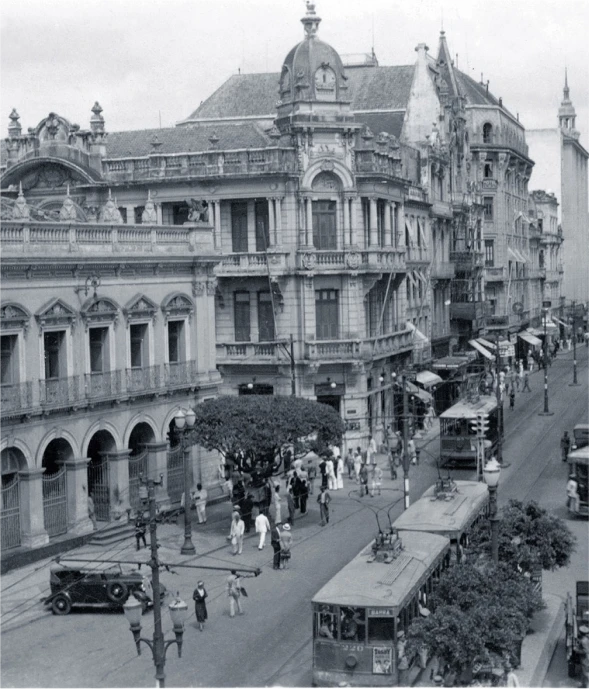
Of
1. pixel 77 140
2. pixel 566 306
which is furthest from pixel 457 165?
pixel 566 306

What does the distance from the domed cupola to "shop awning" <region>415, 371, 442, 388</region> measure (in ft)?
45.6

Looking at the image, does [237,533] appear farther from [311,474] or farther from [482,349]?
[482,349]

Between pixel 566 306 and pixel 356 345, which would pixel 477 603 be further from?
pixel 566 306

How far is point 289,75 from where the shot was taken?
2175 inches

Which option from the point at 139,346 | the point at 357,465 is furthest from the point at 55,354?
the point at 357,465

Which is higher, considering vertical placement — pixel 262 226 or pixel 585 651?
pixel 262 226

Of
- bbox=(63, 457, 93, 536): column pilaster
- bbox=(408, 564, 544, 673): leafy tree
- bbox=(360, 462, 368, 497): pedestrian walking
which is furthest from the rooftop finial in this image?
Answer: bbox=(408, 564, 544, 673): leafy tree

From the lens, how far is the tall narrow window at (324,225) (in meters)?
54.7

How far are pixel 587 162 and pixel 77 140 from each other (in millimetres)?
111048

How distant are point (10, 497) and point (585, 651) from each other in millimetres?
19115

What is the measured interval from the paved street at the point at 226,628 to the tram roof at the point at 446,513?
282 centimetres

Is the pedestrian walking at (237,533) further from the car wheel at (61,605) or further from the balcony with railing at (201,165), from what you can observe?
the balcony with railing at (201,165)

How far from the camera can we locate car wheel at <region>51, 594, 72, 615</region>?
102 feet

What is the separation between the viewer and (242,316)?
5581 centimetres
